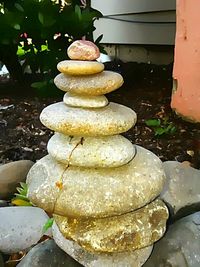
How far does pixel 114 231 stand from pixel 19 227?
448 mm

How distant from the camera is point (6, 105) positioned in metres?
2.48

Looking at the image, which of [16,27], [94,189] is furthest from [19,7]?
[94,189]

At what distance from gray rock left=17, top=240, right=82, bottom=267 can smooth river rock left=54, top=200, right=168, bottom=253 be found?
0.13m

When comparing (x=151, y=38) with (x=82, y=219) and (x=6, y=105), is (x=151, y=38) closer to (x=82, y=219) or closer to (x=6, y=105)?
(x=6, y=105)

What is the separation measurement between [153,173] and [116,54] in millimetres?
2641

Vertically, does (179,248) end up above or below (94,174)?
below

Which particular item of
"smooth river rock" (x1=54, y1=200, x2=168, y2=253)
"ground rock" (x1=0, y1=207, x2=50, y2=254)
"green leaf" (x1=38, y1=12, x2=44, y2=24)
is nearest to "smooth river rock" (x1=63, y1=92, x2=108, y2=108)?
"smooth river rock" (x1=54, y1=200, x2=168, y2=253)

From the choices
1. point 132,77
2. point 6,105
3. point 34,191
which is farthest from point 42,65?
point 34,191

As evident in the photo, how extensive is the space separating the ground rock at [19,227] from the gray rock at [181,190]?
41 centimetres

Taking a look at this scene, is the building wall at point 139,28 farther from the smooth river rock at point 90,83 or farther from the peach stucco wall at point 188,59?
the smooth river rock at point 90,83

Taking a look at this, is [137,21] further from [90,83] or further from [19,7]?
[90,83]

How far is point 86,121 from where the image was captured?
1.05 m

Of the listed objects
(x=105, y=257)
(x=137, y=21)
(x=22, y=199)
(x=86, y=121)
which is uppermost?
(x=86, y=121)

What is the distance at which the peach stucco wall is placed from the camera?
6.11 ft
